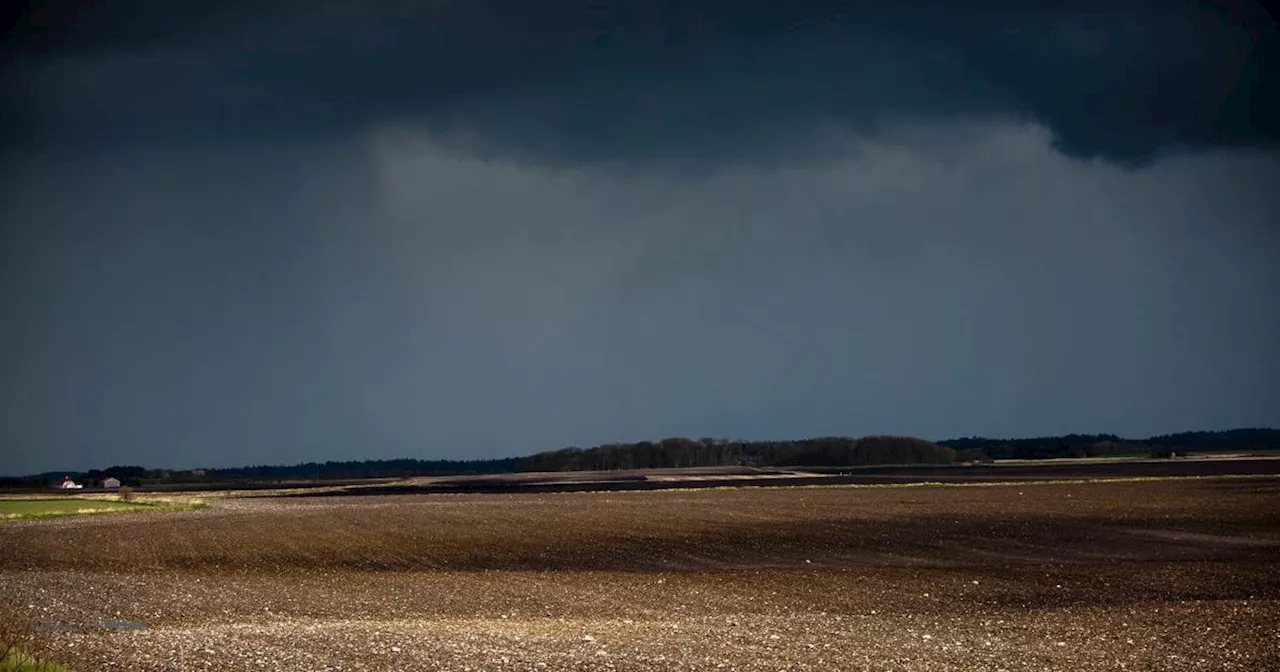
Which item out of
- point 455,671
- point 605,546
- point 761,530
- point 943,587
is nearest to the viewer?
point 455,671

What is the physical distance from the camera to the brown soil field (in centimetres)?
2502

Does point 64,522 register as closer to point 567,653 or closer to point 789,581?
point 789,581

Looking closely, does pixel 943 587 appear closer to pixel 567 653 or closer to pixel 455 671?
pixel 567 653

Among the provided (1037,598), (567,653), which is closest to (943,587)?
(1037,598)

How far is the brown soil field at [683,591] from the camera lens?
25016 mm

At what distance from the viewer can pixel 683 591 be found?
37.8 m

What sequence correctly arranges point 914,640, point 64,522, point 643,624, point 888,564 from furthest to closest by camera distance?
point 64,522 → point 888,564 → point 643,624 → point 914,640

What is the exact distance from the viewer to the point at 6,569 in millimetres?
50031

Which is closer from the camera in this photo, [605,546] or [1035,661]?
[1035,661]

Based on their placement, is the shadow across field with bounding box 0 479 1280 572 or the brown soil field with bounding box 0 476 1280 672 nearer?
the brown soil field with bounding box 0 476 1280 672

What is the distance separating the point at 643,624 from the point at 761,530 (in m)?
34.3

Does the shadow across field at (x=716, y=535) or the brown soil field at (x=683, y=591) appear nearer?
the brown soil field at (x=683, y=591)

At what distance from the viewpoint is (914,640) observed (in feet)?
87.6

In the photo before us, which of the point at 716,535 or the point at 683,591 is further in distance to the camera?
the point at 716,535
